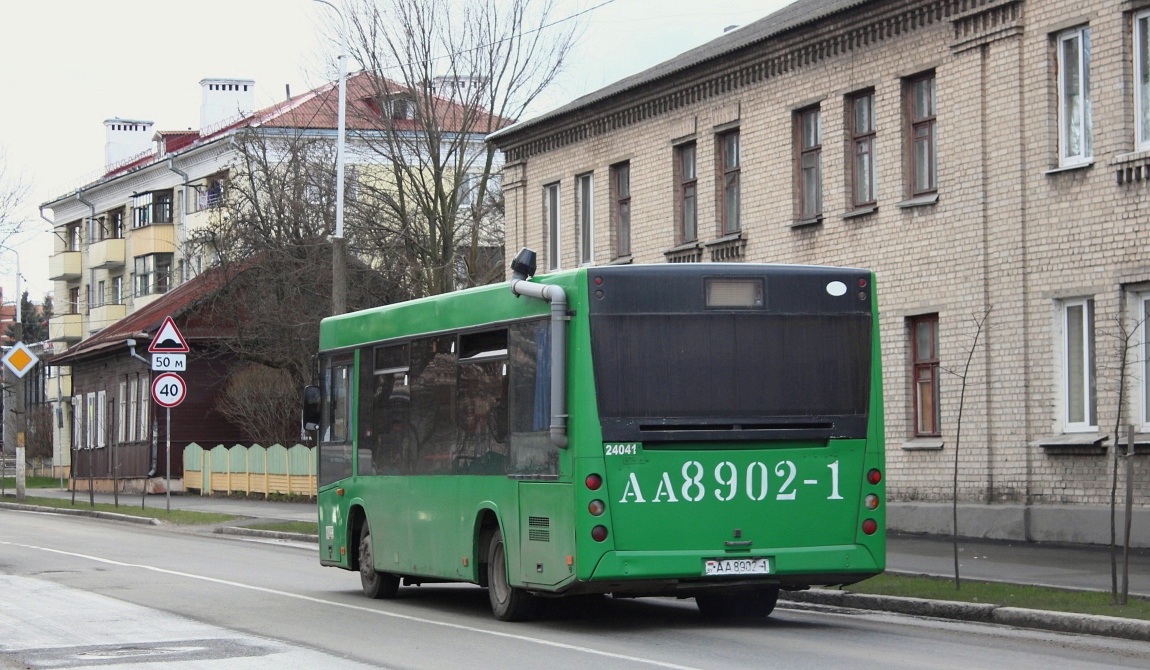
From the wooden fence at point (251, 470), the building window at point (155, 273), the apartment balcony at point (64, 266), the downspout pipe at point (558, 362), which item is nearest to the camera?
the downspout pipe at point (558, 362)

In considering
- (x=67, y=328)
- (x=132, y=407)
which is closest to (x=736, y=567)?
(x=132, y=407)

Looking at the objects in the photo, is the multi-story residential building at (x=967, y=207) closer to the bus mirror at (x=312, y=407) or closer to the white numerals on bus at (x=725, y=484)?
the white numerals on bus at (x=725, y=484)

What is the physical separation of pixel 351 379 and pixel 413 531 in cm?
222

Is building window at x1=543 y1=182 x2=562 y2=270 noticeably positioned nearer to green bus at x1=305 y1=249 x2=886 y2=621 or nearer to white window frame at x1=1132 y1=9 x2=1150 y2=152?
white window frame at x1=1132 y1=9 x2=1150 y2=152

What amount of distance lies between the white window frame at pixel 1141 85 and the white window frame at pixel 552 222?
53.1 ft

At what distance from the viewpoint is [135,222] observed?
73.4 m

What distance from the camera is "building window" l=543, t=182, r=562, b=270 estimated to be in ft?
115

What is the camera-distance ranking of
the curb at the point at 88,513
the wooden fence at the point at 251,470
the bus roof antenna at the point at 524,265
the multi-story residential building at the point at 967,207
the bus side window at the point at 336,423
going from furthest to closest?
the wooden fence at the point at 251,470
the curb at the point at 88,513
the multi-story residential building at the point at 967,207
the bus side window at the point at 336,423
the bus roof antenna at the point at 524,265

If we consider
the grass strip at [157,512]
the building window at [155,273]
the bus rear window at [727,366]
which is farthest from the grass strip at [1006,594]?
the building window at [155,273]

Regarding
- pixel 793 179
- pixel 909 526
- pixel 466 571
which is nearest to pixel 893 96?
pixel 793 179

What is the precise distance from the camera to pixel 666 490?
486 inches

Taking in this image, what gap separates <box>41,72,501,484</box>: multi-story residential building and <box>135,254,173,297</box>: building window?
0.04 meters

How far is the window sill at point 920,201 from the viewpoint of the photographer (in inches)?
928

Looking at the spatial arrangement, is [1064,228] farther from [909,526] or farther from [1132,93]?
[909,526]
